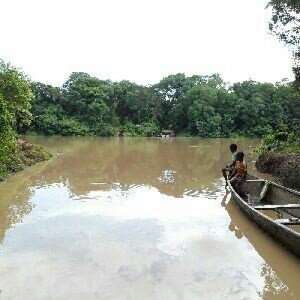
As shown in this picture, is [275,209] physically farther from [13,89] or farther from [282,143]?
[13,89]

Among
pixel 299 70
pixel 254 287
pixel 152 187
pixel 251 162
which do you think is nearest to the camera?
pixel 254 287

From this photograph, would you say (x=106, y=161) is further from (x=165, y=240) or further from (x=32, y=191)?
(x=165, y=240)

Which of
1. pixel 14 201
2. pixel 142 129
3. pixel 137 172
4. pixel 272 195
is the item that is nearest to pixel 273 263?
pixel 272 195

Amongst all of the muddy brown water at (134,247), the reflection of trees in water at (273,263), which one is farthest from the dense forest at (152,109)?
the reflection of trees in water at (273,263)

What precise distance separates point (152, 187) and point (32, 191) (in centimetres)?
356

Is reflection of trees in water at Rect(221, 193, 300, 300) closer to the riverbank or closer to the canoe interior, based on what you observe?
the canoe interior

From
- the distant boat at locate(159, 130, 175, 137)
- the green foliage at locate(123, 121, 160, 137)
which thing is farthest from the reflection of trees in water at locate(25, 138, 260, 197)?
the distant boat at locate(159, 130, 175, 137)

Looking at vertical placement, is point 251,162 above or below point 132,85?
below

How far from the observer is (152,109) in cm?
5088

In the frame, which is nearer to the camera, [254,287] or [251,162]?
[254,287]

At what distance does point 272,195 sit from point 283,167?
3516 millimetres

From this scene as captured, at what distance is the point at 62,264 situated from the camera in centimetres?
558

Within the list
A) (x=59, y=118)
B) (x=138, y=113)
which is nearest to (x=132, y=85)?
(x=138, y=113)

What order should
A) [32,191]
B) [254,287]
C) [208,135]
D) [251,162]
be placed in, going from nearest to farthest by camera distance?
1. [254,287]
2. [32,191]
3. [251,162]
4. [208,135]
